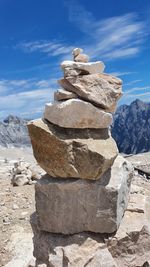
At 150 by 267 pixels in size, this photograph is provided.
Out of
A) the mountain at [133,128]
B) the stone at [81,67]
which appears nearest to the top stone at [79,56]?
the stone at [81,67]

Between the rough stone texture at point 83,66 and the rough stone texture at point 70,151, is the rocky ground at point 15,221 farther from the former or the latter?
the rough stone texture at point 83,66

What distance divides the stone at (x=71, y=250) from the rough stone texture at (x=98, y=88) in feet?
9.78

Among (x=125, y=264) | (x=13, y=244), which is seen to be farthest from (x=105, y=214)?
(x=13, y=244)

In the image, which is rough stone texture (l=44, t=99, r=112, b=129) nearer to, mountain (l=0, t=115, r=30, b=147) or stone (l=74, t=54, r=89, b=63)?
stone (l=74, t=54, r=89, b=63)

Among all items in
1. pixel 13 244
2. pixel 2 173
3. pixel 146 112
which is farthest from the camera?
pixel 146 112

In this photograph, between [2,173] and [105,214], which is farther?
[2,173]

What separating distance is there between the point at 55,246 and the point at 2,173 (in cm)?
1773

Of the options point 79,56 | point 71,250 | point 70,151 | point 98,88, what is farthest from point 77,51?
point 71,250

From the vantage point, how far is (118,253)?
9133 mm

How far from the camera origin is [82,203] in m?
8.90

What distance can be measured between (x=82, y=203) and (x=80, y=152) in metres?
1.18

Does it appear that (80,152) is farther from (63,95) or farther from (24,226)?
(24,226)

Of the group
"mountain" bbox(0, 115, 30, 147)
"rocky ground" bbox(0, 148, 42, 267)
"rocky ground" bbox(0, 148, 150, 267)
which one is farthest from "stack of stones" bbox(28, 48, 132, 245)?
"mountain" bbox(0, 115, 30, 147)

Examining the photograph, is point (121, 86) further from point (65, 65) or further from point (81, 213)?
point (81, 213)
